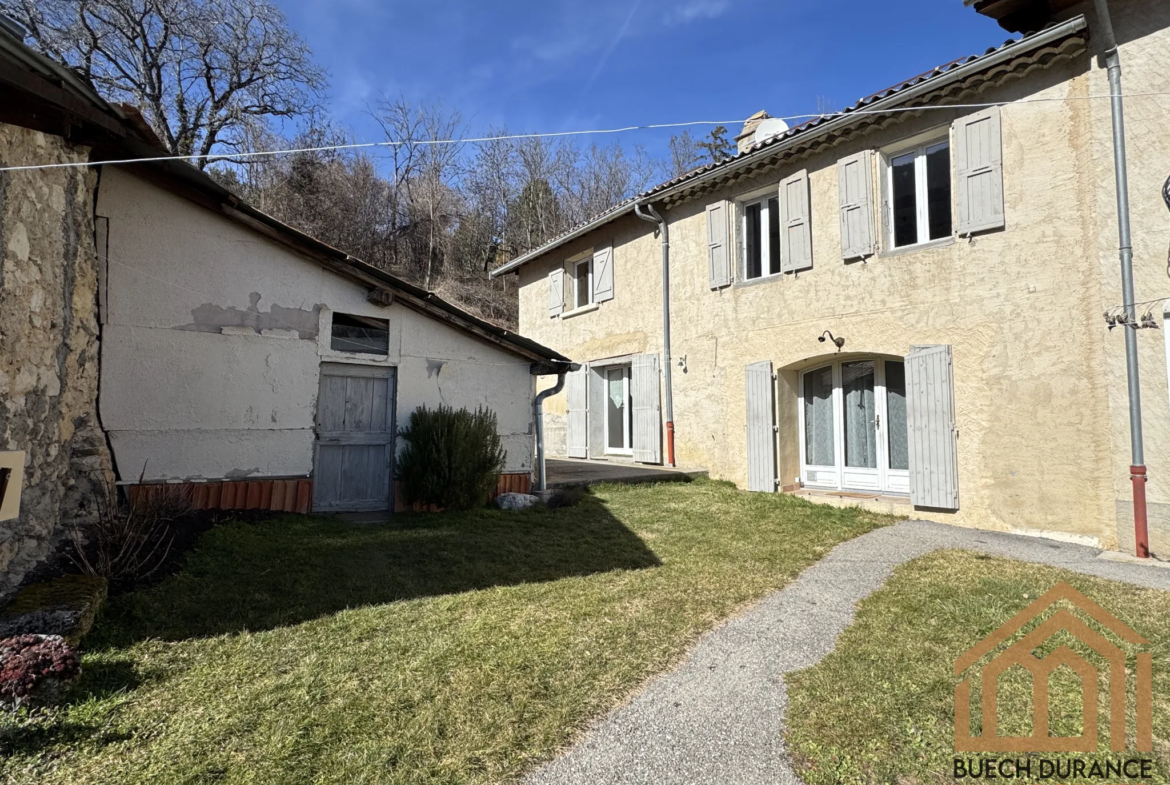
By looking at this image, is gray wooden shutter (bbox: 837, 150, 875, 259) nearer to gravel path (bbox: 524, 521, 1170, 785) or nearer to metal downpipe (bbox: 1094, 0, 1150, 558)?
metal downpipe (bbox: 1094, 0, 1150, 558)

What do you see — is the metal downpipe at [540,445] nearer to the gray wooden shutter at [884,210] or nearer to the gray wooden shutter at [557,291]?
the gray wooden shutter at [884,210]

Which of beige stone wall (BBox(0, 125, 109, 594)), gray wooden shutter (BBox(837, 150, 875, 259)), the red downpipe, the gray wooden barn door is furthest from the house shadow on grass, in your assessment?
gray wooden shutter (BBox(837, 150, 875, 259))

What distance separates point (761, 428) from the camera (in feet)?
28.4

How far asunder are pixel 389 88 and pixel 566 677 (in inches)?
879

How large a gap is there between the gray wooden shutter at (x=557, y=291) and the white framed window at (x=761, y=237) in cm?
490

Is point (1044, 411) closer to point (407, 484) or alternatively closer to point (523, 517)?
point (523, 517)

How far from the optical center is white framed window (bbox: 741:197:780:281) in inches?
356

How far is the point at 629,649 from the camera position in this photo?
3309mm

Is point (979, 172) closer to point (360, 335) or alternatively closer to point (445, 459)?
point (445, 459)

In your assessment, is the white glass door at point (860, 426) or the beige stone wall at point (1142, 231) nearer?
the beige stone wall at point (1142, 231)

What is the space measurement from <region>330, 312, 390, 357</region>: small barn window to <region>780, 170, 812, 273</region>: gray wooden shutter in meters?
5.63

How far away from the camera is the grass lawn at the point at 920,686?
2281 millimetres

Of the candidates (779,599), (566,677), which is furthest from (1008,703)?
(566,677)

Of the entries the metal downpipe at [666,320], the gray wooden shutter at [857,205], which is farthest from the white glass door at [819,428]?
the metal downpipe at [666,320]
